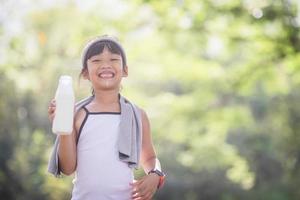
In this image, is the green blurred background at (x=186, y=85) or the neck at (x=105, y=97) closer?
the neck at (x=105, y=97)

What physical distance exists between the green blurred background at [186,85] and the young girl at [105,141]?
2.00 ft

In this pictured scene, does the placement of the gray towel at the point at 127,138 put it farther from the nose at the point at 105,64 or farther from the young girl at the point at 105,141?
the nose at the point at 105,64

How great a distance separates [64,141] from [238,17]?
7010mm

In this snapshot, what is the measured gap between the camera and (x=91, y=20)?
9.08 m


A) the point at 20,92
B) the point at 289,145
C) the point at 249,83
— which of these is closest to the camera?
the point at 249,83

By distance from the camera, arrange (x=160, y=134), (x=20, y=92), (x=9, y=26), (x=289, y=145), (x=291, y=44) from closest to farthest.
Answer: (x=291, y=44)
(x=160, y=134)
(x=9, y=26)
(x=289, y=145)
(x=20, y=92)

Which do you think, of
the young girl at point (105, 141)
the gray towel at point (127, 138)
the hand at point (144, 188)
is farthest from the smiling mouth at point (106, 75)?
the hand at point (144, 188)

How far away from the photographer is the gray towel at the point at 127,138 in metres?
2.15

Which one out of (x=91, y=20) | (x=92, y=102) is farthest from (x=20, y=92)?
(x=92, y=102)

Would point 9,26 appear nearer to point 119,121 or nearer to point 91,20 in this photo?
point 91,20

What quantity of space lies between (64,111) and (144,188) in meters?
0.40

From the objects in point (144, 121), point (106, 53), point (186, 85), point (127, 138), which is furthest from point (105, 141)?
point (186, 85)

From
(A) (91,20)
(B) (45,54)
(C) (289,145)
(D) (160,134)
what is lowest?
(D) (160,134)

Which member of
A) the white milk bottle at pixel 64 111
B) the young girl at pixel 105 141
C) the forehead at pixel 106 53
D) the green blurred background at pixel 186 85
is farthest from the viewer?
the green blurred background at pixel 186 85
